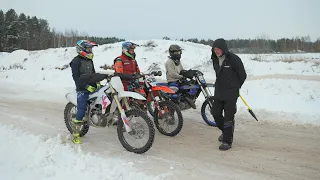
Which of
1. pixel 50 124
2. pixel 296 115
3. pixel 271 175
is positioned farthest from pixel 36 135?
pixel 296 115

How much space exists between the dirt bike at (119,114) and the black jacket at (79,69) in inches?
11.0

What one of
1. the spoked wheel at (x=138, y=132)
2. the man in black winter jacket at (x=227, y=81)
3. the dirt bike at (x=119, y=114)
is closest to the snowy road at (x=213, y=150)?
the spoked wheel at (x=138, y=132)

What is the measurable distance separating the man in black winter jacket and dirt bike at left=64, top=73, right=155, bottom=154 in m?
1.52

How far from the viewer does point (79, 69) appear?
6.23 metres

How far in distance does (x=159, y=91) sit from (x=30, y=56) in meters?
35.2

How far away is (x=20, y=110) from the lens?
9.38 metres

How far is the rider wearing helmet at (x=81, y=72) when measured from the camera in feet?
20.3

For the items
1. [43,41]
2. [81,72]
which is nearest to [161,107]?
[81,72]

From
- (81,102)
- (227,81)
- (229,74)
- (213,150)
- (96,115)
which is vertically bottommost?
(213,150)

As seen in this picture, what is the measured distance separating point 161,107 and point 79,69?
76.5 inches

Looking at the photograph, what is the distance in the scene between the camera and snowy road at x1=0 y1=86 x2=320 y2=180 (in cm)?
490

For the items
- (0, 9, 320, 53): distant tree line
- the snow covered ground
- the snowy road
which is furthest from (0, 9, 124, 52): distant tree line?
the snowy road

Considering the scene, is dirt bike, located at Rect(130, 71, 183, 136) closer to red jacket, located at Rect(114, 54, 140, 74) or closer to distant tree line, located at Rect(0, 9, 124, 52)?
red jacket, located at Rect(114, 54, 140, 74)

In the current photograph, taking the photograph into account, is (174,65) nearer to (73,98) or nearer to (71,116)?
(73,98)
